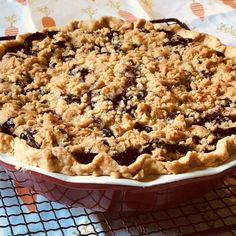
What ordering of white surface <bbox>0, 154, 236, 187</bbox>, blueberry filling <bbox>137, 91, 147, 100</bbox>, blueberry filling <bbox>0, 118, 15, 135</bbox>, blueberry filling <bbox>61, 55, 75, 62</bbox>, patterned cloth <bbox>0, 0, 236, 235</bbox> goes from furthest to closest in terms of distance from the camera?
patterned cloth <bbox>0, 0, 236, 235</bbox> < blueberry filling <bbox>61, 55, 75, 62</bbox> < blueberry filling <bbox>137, 91, 147, 100</bbox> < blueberry filling <bbox>0, 118, 15, 135</bbox> < white surface <bbox>0, 154, 236, 187</bbox>

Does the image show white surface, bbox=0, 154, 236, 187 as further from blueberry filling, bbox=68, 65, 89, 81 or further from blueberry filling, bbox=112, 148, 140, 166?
blueberry filling, bbox=68, 65, 89, 81

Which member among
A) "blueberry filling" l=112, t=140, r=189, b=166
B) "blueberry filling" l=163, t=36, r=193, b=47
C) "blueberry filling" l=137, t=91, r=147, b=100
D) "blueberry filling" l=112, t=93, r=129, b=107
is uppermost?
"blueberry filling" l=163, t=36, r=193, b=47

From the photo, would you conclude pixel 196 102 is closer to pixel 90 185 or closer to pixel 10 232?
pixel 90 185

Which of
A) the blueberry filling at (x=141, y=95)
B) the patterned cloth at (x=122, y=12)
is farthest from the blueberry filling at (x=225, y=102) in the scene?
the patterned cloth at (x=122, y=12)

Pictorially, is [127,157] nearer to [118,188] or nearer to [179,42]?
[118,188]

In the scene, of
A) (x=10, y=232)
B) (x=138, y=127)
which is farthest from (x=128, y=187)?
(x=10, y=232)

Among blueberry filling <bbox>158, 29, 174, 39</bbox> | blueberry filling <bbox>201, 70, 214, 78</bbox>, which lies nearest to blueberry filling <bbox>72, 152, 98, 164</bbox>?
blueberry filling <bbox>201, 70, 214, 78</bbox>

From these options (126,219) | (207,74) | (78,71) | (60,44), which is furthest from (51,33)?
(126,219)

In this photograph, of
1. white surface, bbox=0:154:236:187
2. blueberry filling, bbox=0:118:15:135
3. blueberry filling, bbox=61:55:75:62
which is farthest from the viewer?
blueberry filling, bbox=61:55:75:62

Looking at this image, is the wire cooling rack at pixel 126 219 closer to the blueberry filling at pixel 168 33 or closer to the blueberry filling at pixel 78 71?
the blueberry filling at pixel 78 71
